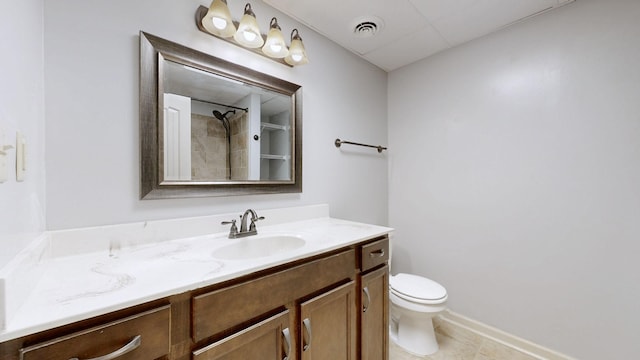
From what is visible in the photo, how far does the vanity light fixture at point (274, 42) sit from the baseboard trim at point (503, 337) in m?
2.33

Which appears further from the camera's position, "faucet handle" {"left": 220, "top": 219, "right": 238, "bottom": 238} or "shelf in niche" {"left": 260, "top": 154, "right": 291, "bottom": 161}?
"shelf in niche" {"left": 260, "top": 154, "right": 291, "bottom": 161}

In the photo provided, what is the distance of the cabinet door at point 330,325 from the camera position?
99cm

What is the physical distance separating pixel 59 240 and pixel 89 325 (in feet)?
1.84

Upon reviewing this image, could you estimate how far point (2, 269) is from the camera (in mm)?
537

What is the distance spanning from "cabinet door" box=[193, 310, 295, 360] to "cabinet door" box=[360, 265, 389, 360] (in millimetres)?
A: 462

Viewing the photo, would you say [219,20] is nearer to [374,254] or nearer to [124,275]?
[124,275]

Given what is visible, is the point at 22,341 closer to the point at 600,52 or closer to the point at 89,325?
the point at 89,325

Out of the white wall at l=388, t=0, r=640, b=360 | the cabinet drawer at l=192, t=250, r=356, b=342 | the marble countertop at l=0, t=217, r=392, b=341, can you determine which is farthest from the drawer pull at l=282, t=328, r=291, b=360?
the white wall at l=388, t=0, r=640, b=360

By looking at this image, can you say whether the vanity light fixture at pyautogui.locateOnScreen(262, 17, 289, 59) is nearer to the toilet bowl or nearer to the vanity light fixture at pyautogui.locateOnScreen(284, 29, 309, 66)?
the vanity light fixture at pyautogui.locateOnScreen(284, 29, 309, 66)

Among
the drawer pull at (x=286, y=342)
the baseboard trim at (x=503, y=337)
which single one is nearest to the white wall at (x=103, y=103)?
the drawer pull at (x=286, y=342)

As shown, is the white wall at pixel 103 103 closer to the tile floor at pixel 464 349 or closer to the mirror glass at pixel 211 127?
the mirror glass at pixel 211 127

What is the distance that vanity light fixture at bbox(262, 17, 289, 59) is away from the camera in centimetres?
142

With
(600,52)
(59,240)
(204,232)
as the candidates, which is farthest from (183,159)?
(600,52)

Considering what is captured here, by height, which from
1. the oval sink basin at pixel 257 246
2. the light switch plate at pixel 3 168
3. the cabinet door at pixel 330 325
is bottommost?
the cabinet door at pixel 330 325
